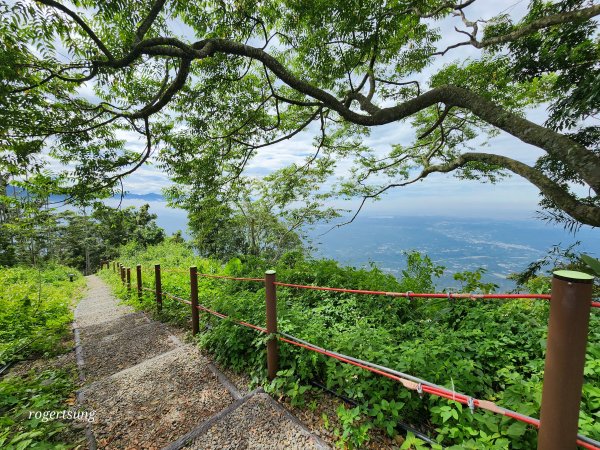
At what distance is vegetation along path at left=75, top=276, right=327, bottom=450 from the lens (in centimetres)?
190

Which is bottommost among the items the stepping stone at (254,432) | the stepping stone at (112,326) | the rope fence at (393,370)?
the stepping stone at (112,326)

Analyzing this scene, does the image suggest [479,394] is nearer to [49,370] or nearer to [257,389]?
[257,389]

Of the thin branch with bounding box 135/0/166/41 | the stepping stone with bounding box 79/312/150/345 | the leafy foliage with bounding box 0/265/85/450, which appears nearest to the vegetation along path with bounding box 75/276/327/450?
the leafy foliage with bounding box 0/265/85/450

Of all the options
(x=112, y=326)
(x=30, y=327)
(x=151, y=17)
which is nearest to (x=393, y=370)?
(x=151, y=17)

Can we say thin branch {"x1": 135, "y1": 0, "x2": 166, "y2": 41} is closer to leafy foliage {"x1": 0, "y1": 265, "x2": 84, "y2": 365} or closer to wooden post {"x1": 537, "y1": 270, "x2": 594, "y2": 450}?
wooden post {"x1": 537, "y1": 270, "x2": 594, "y2": 450}

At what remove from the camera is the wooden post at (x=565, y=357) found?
0.85m

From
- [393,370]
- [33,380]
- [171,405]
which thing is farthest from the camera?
[33,380]

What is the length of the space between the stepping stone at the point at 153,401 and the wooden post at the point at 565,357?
2.37 meters

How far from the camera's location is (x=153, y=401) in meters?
2.44

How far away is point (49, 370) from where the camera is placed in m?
3.04

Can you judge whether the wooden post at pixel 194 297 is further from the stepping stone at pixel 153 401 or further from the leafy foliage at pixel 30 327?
the leafy foliage at pixel 30 327

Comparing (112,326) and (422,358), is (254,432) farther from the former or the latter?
(112,326)

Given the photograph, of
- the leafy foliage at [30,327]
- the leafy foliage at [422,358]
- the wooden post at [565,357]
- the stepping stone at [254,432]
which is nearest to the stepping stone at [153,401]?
the stepping stone at [254,432]

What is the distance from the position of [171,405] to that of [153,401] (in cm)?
23
